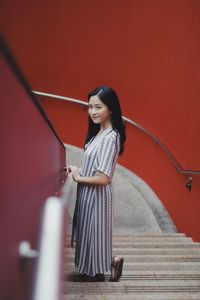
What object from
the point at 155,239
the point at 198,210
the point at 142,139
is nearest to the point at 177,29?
the point at 142,139

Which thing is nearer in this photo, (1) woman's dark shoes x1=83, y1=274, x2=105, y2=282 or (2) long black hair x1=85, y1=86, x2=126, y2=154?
(2) long black hair x1=85, y1=86, x2=126, y2=154

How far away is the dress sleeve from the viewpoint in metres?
2.30

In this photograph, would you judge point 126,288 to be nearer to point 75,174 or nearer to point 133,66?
point 75,174

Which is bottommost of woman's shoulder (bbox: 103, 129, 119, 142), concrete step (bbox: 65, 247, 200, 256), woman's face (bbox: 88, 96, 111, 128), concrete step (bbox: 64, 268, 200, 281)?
concrete step (bbox: 64, 268, 200, 281)

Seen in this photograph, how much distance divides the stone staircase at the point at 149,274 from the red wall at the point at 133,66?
1277 mm

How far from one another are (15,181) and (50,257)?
33 cm

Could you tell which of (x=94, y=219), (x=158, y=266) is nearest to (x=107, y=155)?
(x=94, y=219)

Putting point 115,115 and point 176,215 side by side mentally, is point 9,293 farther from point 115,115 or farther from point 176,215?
point 176,215

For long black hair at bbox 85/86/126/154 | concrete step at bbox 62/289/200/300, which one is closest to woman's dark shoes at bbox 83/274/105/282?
concrete step at bbox 62/289/200/300

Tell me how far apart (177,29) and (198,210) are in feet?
7.89

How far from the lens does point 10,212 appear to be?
3.25 ft

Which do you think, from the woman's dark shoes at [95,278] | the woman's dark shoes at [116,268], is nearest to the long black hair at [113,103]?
the woman's dark shoes at [116,268]

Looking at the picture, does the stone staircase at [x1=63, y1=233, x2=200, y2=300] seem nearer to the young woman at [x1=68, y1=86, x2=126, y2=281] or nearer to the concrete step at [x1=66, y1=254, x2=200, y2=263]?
the concrete step at [x1=66, y1=254, x2=200, y2=263]

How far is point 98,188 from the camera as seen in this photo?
240 cm
